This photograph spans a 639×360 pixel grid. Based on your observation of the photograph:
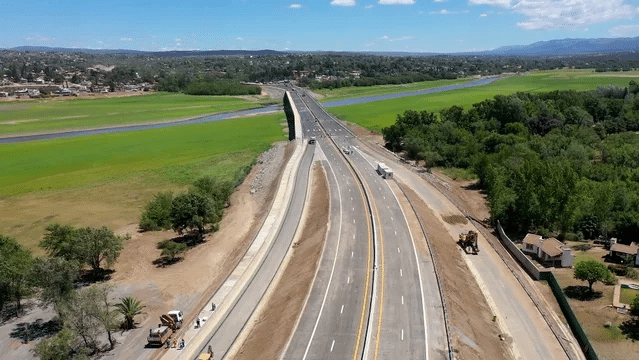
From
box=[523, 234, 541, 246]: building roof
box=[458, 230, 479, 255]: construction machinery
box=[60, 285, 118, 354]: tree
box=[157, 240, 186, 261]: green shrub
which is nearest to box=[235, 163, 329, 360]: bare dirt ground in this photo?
box=[60, 285, 118, 354]: tree

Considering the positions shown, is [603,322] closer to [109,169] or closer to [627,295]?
[627,295]

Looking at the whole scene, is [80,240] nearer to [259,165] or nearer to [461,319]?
[461,319]

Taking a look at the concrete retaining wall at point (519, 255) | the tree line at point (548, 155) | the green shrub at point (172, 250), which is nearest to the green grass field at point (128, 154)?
the green shrub at point (172, 250)

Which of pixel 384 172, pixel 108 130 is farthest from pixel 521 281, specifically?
pixel 108 130

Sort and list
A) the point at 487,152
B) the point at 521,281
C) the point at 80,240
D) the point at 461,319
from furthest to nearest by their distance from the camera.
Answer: the point at 487,152, the point at 80,240, the point at 521,281, the point at 461,319

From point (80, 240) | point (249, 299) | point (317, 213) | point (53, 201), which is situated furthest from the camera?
point (53, 201)

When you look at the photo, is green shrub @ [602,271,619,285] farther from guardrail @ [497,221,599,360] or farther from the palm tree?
the palm tree
